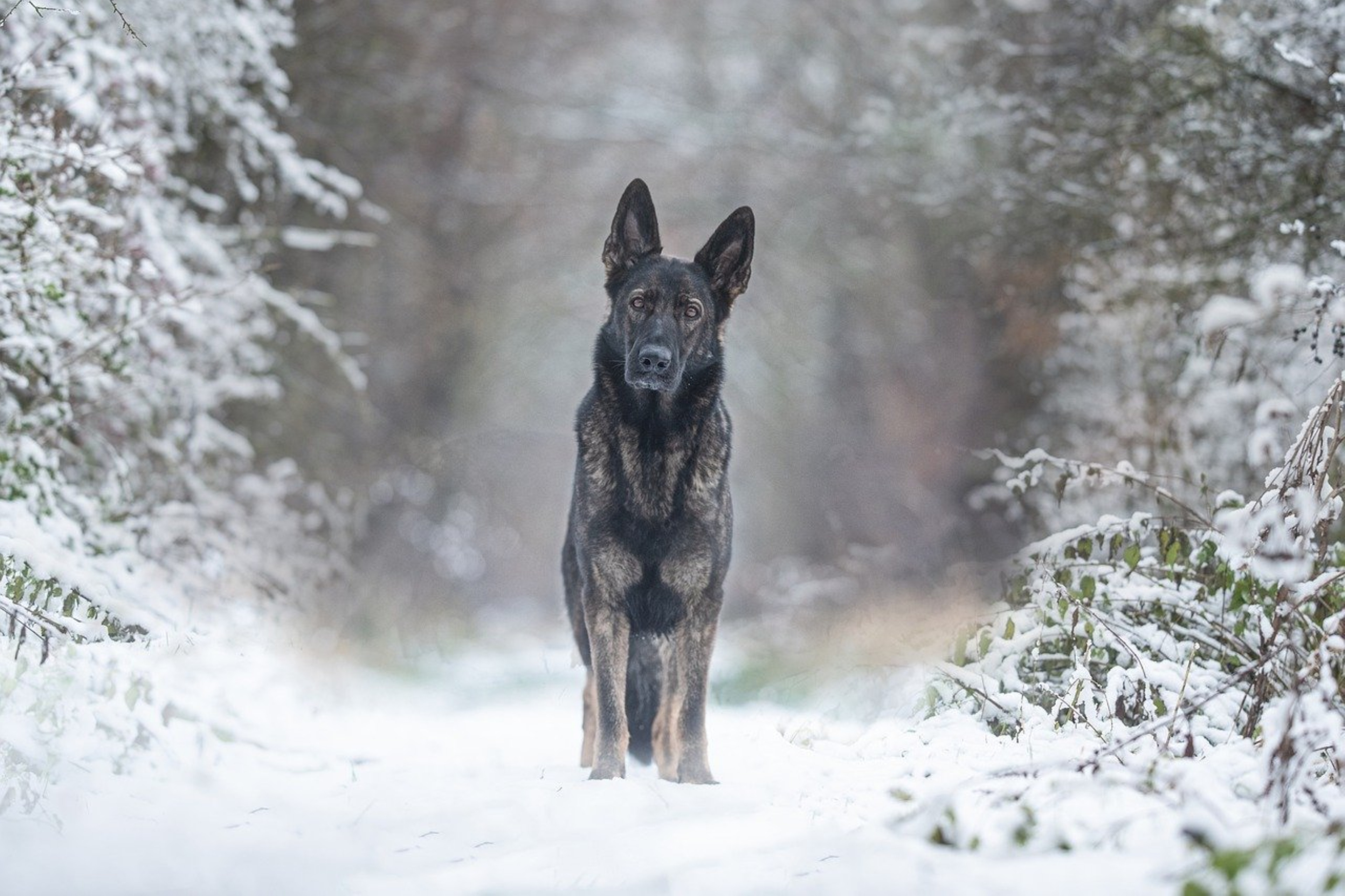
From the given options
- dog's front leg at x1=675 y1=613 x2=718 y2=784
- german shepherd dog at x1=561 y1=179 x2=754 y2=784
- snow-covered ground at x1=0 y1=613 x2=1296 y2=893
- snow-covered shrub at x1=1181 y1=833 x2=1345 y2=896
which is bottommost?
snow-covered shrub at x1=1181 y1=833 x2=1345 y2=896

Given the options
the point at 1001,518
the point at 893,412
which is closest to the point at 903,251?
the point at 893,412

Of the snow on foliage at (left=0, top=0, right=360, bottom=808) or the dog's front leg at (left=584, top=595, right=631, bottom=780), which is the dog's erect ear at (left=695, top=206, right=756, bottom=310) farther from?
the snow on foliage at (left=0, top=0, right=360, bottom=808)

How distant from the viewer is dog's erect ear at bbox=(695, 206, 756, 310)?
19.4 ft

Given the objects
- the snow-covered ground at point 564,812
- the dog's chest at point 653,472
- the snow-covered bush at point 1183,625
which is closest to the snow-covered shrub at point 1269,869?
the snow-covered ground at point 564,812

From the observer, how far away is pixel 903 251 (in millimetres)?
17672

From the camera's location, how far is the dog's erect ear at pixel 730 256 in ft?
19.4

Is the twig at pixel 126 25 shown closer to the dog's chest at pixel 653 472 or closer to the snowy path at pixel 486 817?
the snowy path at pixel 486 817

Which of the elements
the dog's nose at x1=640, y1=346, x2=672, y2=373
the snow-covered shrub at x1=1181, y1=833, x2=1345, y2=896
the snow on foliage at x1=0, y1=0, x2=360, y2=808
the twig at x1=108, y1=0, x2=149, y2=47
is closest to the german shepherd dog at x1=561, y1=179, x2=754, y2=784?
the dog's nose at x1=640, y1=346, x2=672, y2=373

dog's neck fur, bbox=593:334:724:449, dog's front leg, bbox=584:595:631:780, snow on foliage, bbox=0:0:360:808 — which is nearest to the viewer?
snow on foliage, bbox=0:0:360:808

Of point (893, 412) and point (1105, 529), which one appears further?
point (893, 412)

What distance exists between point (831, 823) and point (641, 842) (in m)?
0.63

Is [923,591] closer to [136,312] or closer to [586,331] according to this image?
[136,312]

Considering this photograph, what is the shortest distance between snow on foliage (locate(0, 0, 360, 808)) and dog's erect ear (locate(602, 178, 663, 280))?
8.03 feet

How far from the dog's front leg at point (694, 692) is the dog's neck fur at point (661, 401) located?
817mm
